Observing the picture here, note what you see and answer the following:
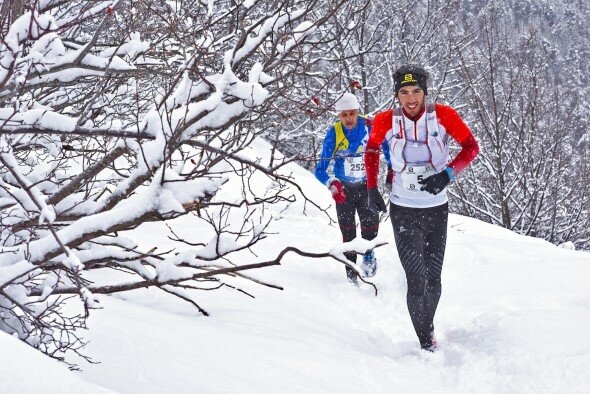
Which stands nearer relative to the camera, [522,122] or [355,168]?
[355,168]

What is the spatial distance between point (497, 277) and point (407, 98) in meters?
2.43

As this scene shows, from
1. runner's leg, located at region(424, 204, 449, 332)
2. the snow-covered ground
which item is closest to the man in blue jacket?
the snow-covered ground

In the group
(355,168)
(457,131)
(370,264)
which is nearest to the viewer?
(457,131)

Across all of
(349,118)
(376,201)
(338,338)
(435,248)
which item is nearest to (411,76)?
(376,201)

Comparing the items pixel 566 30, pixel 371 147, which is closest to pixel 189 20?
pixel 371 147

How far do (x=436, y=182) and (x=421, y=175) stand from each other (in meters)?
0.19

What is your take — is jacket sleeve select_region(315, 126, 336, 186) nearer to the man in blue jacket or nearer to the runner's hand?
the man in blue jacket

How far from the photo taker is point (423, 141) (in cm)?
386

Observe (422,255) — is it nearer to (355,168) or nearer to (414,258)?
(414,258)

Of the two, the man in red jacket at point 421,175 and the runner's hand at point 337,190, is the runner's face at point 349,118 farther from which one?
the man in red jacket at point 421,175

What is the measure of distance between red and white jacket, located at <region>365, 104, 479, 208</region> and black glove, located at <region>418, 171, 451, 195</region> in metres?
0.12

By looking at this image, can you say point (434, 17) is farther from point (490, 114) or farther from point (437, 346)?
point (437, 346)

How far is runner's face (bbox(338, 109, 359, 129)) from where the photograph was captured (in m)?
5.28

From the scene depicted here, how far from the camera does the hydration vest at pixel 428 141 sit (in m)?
3.81
